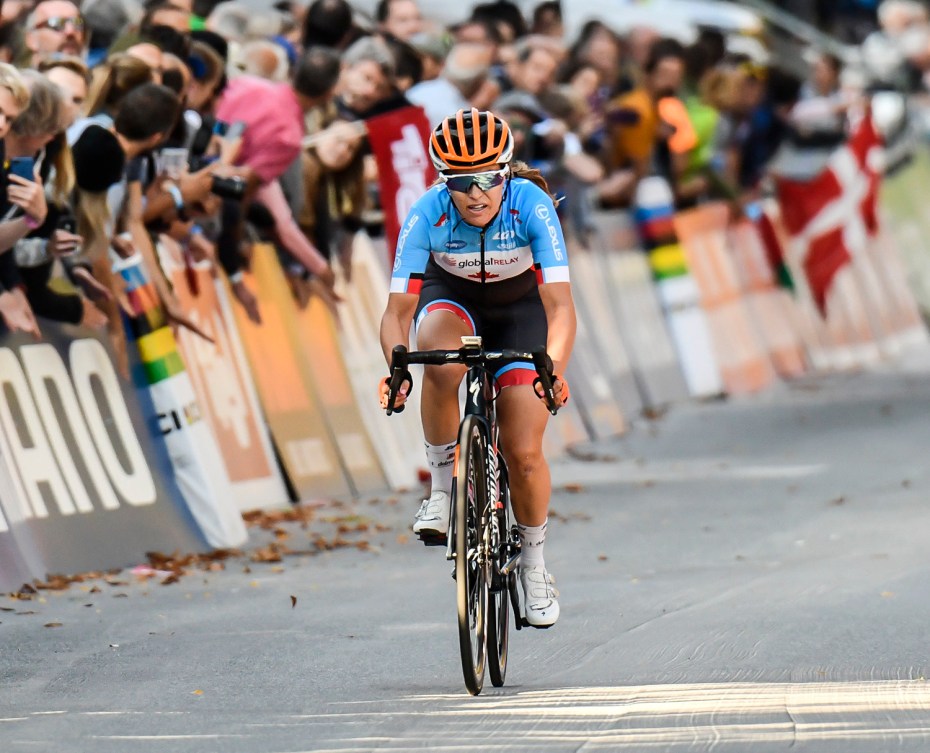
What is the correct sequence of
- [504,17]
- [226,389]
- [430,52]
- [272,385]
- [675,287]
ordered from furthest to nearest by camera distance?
[675,287] < [504,17] < [430,52] < [272,385] < [226,389]

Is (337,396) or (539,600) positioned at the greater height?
(539,600)

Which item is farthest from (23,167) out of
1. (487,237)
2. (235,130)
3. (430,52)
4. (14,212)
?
(430,52)

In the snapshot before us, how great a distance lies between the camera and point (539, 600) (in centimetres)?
822

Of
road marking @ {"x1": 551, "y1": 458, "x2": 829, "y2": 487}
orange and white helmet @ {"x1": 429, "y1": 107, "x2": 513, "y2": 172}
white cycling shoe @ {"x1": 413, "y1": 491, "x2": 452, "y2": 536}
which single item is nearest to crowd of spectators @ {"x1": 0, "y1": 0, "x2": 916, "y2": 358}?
road marking @ {"x1": 551, "y1": 458, "x2": 829, "y2": 487}

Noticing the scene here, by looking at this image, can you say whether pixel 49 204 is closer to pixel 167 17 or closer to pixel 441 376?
pixel 167 17

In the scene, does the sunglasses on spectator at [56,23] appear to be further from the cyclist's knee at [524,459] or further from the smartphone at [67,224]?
the cyclist's knee at [524,459]

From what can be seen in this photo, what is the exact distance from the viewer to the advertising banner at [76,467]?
10180 millimetres

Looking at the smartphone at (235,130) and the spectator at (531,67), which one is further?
the spectator at (531,67)

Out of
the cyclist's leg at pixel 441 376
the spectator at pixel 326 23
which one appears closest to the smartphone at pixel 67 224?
the cyclist's leg at pixel 441 376

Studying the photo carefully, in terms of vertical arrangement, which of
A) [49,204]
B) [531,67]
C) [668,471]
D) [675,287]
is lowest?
[675,287]

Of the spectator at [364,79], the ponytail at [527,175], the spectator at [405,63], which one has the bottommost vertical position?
the spectator at [405,63]

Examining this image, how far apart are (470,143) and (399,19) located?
8252 millimetres

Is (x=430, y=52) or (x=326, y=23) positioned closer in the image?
(x=326, y=23)

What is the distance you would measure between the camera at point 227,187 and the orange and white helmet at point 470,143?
15.6 ft
